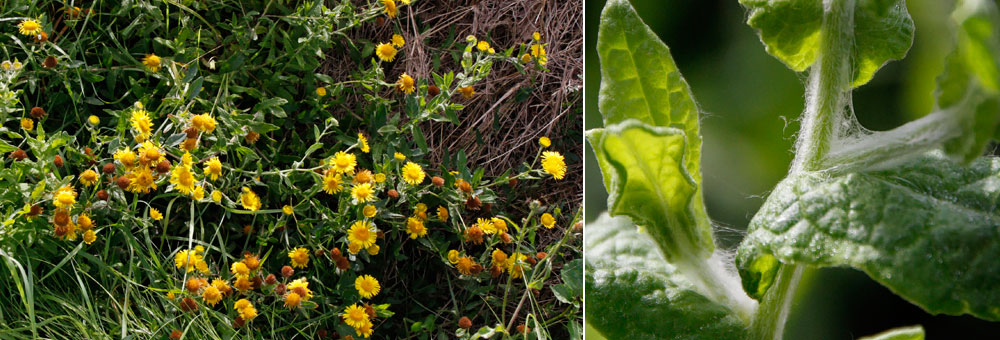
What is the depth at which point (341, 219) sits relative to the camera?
59.1 inches

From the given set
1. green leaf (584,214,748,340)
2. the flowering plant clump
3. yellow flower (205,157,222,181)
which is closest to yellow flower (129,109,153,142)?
the flowering plant clump

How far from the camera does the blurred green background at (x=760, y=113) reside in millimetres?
307

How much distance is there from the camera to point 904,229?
214mm

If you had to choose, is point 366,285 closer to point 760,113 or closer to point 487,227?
point 487,227

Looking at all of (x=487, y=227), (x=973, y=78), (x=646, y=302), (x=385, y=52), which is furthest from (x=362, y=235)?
(x=973, y=78)

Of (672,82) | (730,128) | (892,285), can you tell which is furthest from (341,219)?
(892,285)

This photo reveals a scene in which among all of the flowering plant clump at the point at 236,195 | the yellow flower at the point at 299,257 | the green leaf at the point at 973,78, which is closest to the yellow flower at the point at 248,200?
the flowering plant clump at the point at 236,195

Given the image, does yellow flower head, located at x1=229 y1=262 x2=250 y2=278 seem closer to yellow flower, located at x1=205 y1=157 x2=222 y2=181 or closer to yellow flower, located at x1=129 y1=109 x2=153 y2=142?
yellow flower, located at x1=205 y1=157 x2=222 y2=181

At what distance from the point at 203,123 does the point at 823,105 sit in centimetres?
134

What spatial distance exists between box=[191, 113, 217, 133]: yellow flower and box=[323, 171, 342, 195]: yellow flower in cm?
22

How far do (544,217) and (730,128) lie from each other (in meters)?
1.26

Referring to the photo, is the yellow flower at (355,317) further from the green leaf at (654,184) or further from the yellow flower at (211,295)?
the green leaf at (654,184)

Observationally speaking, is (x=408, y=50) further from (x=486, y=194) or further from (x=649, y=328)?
(x=649, y=328)

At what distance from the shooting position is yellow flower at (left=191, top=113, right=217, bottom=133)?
1417mm
